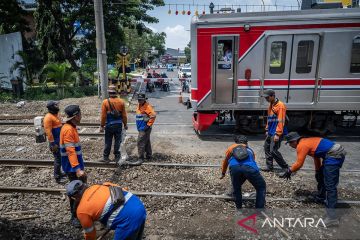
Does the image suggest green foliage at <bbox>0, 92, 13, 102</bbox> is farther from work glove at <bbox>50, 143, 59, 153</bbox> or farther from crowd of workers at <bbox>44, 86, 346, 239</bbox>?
work glove at <bbox>50, 143, 59, 153</bbox>

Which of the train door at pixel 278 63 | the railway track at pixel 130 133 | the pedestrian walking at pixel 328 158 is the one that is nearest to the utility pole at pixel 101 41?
the railway track at pixel 130 133

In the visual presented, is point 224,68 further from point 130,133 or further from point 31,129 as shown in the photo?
point 31,129

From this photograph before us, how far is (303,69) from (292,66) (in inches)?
15.3

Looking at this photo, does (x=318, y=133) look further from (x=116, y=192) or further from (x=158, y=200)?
(x=116, y=192)

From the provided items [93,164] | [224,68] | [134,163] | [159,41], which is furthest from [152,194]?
[159,41]

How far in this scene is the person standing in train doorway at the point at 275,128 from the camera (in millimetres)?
6762

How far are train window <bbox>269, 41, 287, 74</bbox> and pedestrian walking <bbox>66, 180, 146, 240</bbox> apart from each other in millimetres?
7669

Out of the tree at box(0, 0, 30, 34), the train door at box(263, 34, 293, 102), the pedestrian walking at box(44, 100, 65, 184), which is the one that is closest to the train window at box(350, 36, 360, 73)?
the train door at box(263, 34, 293, 102)

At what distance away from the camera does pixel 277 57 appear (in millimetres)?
9609

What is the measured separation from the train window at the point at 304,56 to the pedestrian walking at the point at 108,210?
804 cm

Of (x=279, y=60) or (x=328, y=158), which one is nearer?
(x=328, y=158)

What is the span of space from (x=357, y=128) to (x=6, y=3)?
77.0ft

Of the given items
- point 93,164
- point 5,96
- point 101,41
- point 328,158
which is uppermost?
point 101,41

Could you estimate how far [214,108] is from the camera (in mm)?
9992
